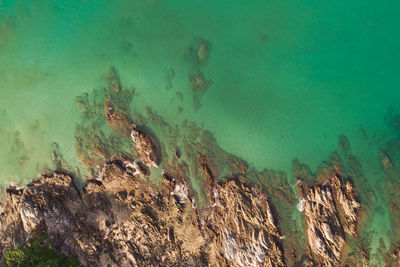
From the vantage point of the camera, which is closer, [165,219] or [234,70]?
[234,70]

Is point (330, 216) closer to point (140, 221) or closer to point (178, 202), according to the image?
point (178, 202)

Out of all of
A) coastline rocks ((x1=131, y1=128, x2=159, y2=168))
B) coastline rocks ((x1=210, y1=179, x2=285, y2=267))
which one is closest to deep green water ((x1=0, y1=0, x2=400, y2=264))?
coastline rocks ((x1=131, y1=128, x2=159, y2=168))

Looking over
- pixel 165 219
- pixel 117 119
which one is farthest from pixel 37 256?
pixel 117 119

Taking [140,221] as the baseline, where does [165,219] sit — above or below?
below

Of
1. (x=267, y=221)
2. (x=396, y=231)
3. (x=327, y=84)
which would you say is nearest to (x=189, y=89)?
(x=327, y=84)

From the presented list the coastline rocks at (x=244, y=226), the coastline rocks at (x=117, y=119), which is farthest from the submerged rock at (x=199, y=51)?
the coastline rocks at (x=244, y=226)

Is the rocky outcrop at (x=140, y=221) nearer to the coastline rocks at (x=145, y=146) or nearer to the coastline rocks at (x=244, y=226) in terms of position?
the coastline rocks at (x=244, y=226)
